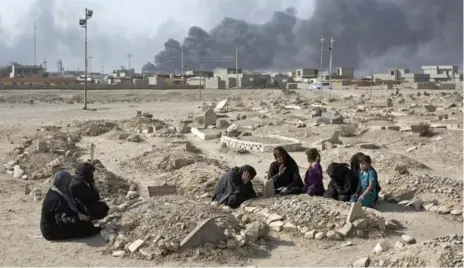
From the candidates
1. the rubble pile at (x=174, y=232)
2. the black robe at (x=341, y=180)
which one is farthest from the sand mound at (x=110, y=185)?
the black robe at (x=341, y=180)

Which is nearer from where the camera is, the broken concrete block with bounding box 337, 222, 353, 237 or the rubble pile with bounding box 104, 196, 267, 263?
the rubble pile with bounding box 104, 196, 267, 263

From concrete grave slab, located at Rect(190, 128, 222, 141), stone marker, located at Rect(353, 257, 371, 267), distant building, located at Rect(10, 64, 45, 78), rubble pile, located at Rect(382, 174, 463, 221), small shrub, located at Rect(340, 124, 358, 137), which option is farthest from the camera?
distant building, located at Rect(10, 64, 45, 78)

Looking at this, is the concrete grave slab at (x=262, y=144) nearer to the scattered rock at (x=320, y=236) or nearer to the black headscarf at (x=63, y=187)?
the scattered rock at (x=320, y=236)

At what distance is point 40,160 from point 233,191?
6040 millimetres

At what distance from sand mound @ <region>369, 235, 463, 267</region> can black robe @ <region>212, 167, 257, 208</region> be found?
3218mm

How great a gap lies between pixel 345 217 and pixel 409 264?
92.1 inches

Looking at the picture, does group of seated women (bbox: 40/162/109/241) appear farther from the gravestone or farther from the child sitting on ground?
the gravestone

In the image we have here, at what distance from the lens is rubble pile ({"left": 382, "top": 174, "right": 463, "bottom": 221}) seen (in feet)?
32.2

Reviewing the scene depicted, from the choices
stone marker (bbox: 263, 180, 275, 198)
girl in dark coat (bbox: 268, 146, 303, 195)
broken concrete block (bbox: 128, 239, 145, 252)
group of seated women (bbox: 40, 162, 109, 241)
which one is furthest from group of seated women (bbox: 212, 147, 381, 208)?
group of seated women (bbox: 40, 162, 109, 241)

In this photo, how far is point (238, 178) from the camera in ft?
31.8

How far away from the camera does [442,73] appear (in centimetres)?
10769

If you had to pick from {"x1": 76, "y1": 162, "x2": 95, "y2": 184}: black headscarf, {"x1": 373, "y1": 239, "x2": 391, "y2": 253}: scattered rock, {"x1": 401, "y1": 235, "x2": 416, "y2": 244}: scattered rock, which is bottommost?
{"x1": 401, "y1": 235, "x2": 416, "y2": 244}: scattered rock

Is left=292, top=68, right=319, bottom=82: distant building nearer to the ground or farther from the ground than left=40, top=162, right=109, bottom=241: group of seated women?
farther from the ground

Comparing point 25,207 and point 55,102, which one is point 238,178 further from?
point 55,102
